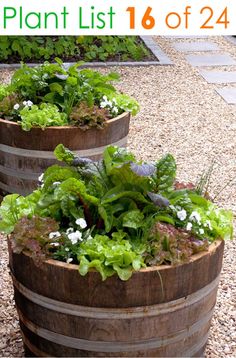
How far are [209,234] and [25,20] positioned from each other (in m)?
6.25

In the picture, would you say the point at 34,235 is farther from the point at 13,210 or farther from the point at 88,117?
the point at 88,117

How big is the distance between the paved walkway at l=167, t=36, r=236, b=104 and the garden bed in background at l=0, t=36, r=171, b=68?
45 centimetres

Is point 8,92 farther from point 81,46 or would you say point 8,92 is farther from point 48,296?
point 81,46

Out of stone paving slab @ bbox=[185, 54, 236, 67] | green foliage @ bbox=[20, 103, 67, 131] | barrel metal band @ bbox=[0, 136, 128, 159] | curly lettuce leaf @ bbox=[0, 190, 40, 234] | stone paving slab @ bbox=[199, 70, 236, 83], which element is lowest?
stone paving slab @ bbox=[185, 54, 236, 67]

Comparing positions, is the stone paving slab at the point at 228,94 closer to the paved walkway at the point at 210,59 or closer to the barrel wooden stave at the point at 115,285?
the paved walkway at the point at 210,59

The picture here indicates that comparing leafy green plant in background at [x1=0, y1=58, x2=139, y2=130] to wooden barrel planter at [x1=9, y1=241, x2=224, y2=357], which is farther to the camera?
leafy green plant in background at [x1=0, y1=58, x2=139, y2=130]

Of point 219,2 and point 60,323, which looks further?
point 219,2

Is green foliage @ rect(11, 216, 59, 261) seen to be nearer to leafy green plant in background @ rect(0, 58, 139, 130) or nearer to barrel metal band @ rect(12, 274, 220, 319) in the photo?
barrel metal band @ rect(12, 274, 220, 319)

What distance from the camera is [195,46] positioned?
30.3ft

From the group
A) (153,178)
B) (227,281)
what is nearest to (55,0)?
(227,281)

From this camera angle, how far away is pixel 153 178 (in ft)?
8.23

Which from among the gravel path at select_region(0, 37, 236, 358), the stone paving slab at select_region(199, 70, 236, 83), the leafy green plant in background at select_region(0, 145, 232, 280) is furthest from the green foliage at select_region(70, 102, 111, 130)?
the stone paving slab at select_region(199, 70, 236, 83)

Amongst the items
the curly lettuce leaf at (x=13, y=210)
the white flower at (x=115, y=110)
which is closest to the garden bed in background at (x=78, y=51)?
the white flower at (x=115, y=110)

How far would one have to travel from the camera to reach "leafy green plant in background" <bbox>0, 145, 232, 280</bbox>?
7.61ft
